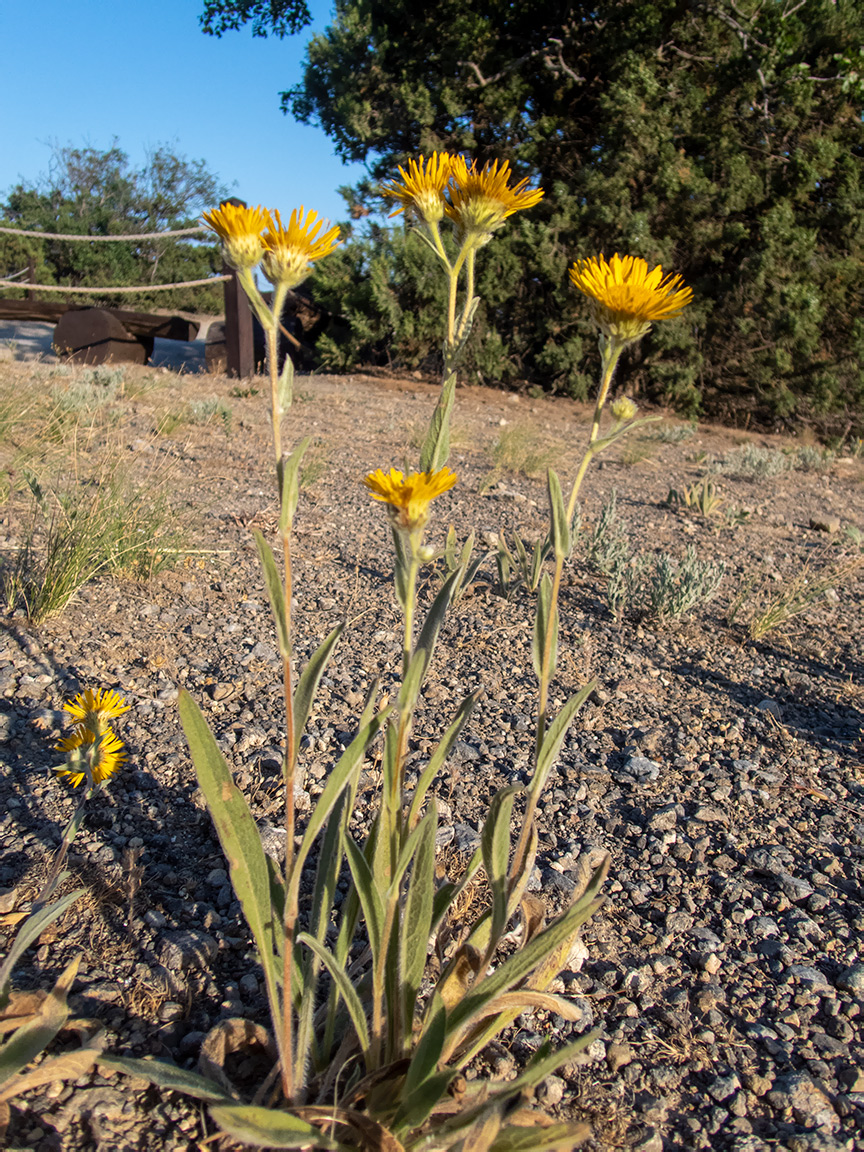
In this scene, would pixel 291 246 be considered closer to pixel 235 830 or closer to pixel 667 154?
pixel 235 830

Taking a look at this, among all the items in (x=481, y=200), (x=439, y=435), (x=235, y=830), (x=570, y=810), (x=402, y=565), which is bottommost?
(x=570, y=810)

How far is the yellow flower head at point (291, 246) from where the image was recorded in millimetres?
863

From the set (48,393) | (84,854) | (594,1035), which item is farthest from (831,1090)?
(48,393)

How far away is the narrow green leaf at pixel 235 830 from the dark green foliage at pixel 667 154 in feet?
26.1

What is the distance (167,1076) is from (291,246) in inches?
36.8

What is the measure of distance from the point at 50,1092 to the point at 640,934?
36.9 inches

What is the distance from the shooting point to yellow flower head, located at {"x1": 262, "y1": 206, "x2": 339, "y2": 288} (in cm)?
86

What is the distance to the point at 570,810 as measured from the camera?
1.67 metres

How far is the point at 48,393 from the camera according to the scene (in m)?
4.82

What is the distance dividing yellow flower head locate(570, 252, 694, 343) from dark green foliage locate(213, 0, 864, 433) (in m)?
7.49

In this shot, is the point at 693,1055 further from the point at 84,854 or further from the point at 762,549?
the point at 762,549

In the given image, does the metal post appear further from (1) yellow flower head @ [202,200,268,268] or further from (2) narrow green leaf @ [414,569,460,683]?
(2) narrow green leaf @ [414,569,460,683]

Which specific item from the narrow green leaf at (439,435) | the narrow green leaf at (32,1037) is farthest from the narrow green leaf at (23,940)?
the narrow green leaf at (439,435)

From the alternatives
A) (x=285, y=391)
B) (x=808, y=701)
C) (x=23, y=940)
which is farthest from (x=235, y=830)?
(x=808, y=701)
